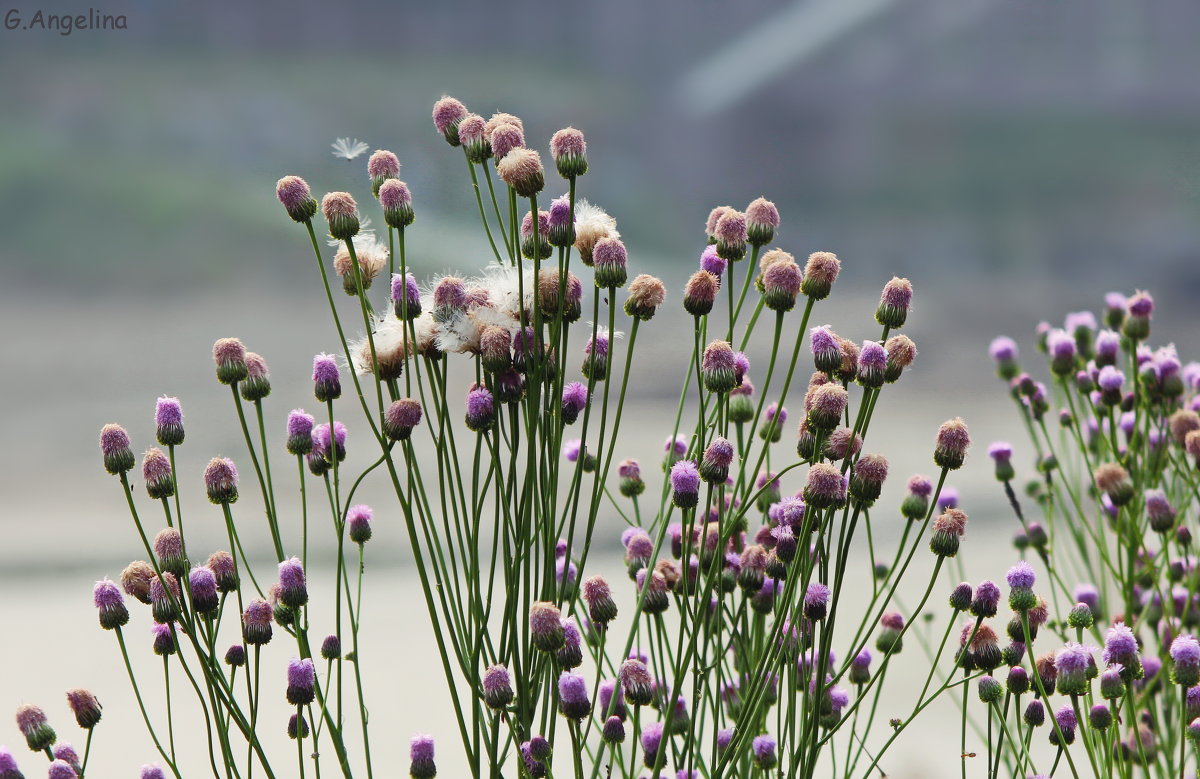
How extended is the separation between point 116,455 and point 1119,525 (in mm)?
595

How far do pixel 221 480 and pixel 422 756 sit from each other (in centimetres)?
16

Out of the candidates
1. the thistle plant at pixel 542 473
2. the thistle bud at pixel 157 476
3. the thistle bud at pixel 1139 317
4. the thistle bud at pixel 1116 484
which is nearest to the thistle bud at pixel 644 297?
the thistle plant at pixel 542 473

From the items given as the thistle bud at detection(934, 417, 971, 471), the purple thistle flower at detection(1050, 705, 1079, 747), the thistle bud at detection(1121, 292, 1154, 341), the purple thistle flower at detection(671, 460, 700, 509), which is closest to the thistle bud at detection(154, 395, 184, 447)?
the purple thistle flower at detection(671, 460, 700, 509)

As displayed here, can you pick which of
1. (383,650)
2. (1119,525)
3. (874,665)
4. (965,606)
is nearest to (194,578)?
(965,606)

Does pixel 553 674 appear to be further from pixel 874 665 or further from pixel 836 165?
pixel 836 165

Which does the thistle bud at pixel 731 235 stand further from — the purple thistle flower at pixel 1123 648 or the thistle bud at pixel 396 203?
the purple thistle flower at pixel 1123 648

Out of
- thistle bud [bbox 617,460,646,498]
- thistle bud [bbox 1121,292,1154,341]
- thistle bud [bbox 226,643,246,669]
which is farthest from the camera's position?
thistle bud [bbox 1121,292,1154,341]

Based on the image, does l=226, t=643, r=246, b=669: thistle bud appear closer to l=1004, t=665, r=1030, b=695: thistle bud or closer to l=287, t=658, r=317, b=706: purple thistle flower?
l=287, t=658, r=317, b=706: purple thistle flower

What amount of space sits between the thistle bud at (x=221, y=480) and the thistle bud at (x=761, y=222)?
0.80 ft

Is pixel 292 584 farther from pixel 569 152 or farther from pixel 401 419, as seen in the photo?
pixel 569 152

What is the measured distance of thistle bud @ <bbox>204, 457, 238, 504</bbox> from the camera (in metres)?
0.58

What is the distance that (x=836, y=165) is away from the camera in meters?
3.06

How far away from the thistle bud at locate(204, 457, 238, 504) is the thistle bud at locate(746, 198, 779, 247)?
0.24m

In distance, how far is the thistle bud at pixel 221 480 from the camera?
58cm
